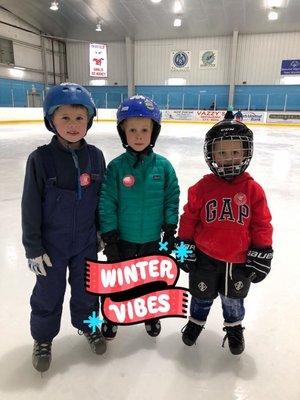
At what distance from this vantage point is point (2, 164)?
499 cm

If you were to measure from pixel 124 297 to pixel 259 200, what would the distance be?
579 millimetres

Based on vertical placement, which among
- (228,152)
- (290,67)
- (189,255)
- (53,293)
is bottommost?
(53,293)

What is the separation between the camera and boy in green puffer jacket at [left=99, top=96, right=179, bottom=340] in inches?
48.0

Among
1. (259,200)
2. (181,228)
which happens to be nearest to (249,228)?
(259,200)

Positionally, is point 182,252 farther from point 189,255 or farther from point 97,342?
point 97,342

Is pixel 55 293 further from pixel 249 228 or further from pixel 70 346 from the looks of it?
pixel 249 228

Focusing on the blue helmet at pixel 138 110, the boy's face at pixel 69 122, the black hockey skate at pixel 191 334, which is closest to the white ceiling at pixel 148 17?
the blue helmet at pixel 138 110

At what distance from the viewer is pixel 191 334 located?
4.51 feet

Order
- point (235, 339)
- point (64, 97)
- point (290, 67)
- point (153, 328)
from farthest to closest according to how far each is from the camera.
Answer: point (290, 67), point (153, 328), point (235, 339), point (64, 97)

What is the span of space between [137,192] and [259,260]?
1.64 feet

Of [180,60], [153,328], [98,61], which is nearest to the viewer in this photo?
[153,328]

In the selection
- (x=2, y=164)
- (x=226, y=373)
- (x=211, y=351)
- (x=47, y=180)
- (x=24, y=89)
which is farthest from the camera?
(x=24, y=89)

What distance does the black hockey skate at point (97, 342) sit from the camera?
1.30 meters

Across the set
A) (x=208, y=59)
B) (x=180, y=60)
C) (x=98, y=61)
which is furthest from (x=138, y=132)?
(x=180, y=60)
